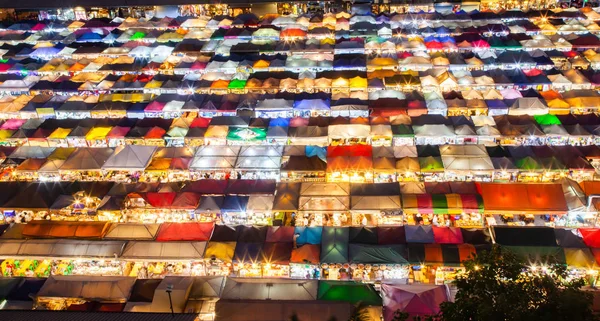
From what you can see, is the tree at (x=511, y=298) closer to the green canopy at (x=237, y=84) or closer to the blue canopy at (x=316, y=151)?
the blue canopy at (x=316, y=151)

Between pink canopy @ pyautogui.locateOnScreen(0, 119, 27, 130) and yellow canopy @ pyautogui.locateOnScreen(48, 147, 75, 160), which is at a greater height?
yellow canopy @ pyautogui.locateOnScreen(48, 147, 75, 160)

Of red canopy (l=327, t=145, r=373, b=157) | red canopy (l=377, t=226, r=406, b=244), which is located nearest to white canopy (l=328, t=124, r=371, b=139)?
red canopy (l=327, t=145, r=373, b=157)

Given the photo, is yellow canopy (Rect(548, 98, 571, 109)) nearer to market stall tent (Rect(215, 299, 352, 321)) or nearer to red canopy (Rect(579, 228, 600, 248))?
red canopy (Rect(579, 228, 600, 248))

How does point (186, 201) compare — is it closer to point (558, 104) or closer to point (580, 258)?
point (580, 258)

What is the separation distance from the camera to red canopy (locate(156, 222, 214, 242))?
13.1 meters

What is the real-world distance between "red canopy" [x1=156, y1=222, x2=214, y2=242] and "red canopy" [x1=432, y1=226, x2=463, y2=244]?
5.75 metres

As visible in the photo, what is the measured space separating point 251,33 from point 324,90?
804 cm

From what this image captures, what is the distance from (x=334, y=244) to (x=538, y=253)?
15.6 feet

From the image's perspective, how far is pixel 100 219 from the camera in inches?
575

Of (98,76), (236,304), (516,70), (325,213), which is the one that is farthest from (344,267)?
(98,76)

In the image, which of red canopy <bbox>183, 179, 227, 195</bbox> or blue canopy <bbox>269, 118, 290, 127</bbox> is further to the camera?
blue canopy <bbox>269, 118, 290, 127</bbox>

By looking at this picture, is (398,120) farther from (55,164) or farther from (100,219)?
(55,164)

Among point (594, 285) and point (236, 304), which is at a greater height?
point (236, 304)

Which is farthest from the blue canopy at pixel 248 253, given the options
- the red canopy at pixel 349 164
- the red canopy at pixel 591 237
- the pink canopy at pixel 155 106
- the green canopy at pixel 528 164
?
the pink canopy at pixel 155 106
